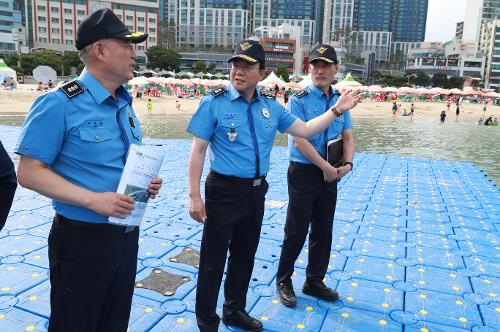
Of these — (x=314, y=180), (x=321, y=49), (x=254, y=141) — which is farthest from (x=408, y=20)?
(x=254, y=141)

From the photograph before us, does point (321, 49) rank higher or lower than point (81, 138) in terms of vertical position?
higher

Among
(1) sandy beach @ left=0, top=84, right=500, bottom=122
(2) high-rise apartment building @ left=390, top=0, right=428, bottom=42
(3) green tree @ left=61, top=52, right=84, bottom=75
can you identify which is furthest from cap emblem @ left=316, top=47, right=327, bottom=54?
(2) high-rise apartment building @ left=390, top=0, right=428, bottom=42

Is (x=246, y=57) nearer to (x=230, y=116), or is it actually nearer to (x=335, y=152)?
(x=230, y=116)

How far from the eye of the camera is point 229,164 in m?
2.51

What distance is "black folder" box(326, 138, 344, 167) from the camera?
3.09 metres

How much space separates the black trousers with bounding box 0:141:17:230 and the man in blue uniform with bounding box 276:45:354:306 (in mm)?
2031

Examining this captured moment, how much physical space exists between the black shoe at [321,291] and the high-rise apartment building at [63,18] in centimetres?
8518

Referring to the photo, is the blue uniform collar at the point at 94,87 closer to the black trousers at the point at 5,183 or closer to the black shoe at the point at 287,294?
the black trousers at the point at 5,183

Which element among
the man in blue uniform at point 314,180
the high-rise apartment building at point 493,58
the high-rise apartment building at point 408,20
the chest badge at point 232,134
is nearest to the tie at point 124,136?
the chest badge at point 232,134

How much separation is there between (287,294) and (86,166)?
2.03 m

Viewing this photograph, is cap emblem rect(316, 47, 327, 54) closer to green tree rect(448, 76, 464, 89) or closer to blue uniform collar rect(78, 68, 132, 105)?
blue uniform collar rect(78, 68, 132, 105)

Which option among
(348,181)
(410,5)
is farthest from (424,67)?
(348,181)

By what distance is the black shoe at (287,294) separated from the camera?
10.2 feet

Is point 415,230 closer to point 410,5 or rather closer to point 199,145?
point 199,145
